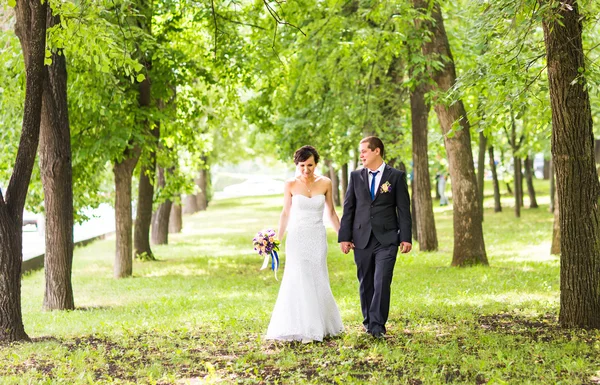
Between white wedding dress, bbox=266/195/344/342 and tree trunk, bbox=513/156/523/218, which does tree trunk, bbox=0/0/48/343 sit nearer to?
white wedding dress, bbox=266/195/344/342

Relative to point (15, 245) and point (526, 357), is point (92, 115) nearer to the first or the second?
point (15, 245)

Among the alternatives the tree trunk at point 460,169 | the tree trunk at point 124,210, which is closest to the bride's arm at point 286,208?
the tree trunk at point 460,169

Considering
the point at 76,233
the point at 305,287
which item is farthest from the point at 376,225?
the point at 76,233

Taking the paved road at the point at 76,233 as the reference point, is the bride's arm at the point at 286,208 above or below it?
above

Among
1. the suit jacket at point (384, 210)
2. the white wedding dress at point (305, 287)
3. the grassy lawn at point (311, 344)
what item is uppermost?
the suit jacket at point (384, 210)

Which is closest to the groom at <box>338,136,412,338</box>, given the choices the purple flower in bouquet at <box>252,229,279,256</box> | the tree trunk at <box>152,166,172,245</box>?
the purple flower in bouquet at <box>252,229,279,256</box>

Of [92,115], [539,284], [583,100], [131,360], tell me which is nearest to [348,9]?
[92,115]

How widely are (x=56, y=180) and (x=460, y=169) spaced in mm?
8192

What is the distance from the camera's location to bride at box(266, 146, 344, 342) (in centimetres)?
911

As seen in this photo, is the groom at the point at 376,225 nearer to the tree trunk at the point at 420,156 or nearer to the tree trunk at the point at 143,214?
the tree trunk at the point at 420,156

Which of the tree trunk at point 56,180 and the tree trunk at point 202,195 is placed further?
the tree trunk at point 202,195

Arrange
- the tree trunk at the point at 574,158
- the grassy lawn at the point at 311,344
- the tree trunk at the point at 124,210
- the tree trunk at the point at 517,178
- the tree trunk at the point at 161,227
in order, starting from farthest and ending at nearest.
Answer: the tree trunk at the point at 517,178 → the tree trunk at the point at 161,227 → the tree trunk at the point at 124,210 → the tree trunk at the point at 574,158 → the grassy lawn at the point at 311,344

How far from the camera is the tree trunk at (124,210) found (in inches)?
721

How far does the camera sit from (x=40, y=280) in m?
20.2
